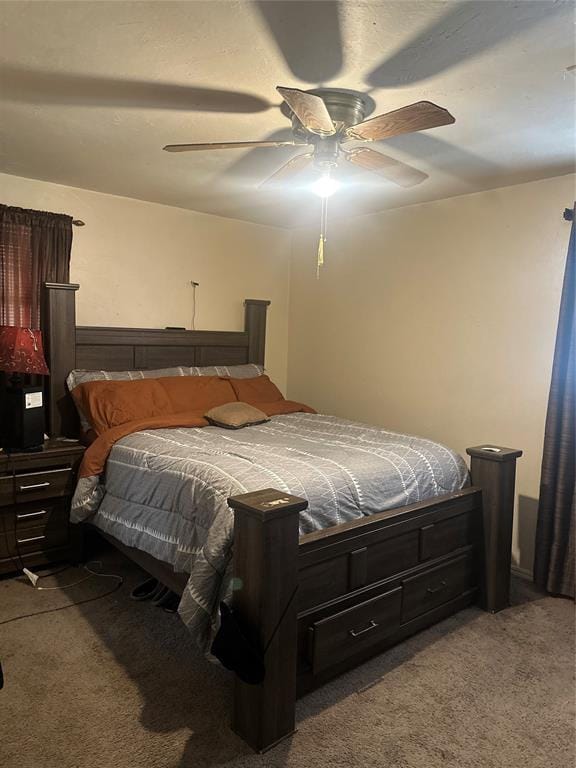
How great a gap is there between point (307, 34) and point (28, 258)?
242 cm

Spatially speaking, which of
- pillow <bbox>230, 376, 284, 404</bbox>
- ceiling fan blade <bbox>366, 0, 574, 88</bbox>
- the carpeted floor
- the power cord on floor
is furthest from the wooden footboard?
pillow <bbox>230, 376, 284, 404</bbox>

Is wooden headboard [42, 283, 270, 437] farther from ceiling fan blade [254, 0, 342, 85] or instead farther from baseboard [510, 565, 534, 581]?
baseboard [510, 565, 534, 581]

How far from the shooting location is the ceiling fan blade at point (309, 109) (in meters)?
1.69

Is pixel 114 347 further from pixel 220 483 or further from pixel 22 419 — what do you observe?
pixel 220 483

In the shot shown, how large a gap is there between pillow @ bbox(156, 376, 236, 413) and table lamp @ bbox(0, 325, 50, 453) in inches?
31.3

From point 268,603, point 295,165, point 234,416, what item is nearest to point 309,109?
point 295,165

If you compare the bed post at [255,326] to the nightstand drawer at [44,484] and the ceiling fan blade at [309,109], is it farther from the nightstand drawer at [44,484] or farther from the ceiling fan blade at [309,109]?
the ceiling fan blade at [309,109]

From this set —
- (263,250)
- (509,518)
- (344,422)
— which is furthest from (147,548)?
(263,250)

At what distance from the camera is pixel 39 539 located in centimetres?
309

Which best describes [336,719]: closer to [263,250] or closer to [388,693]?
[388,693]

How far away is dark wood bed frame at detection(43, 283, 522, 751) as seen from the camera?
5.99ft

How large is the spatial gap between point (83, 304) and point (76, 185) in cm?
79

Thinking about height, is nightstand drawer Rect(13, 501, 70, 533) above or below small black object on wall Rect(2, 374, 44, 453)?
below

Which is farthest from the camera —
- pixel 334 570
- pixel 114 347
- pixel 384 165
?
pixel 114 347
